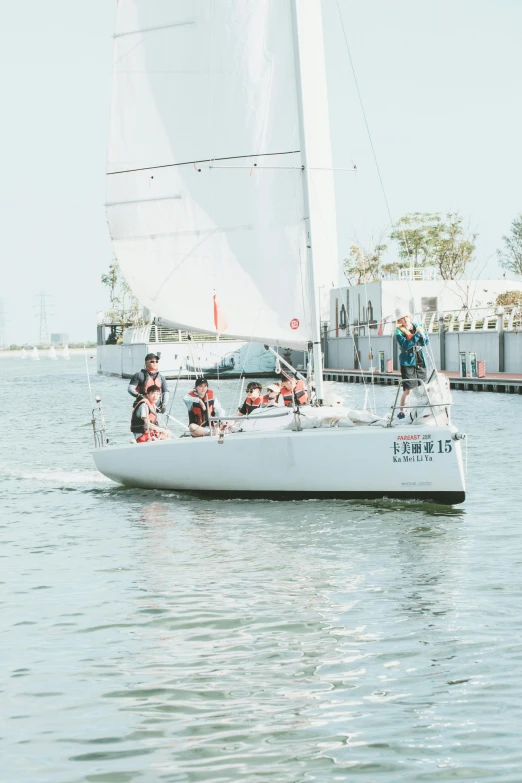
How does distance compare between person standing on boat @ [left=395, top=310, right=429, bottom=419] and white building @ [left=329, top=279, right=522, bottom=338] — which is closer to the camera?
person standing on boat @ [left=395, top=310, right=429, bottom=419]

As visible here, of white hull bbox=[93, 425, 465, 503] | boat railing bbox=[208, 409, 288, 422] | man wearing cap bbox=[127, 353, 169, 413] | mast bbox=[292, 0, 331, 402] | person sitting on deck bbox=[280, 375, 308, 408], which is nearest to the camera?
white hull bbox=[93, 425, 465, 503]

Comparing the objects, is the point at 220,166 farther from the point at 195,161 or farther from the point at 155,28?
the point at 155,28

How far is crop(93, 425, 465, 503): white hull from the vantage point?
15.9 m

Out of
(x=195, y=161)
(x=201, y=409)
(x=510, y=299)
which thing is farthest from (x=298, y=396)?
(x=510, y=299)

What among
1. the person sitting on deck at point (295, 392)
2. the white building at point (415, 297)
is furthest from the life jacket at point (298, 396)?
the white building at point (415, 297)

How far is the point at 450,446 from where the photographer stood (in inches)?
621

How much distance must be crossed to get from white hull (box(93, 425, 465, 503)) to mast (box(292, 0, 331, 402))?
126 cm

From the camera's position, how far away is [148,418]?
61.2 feet

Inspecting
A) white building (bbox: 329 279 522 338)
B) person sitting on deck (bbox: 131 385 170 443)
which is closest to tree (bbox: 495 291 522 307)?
white building (bbox: 329 279 522 338)

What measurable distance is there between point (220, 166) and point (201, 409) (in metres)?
3.81

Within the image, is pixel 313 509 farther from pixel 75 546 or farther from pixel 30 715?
pixel 30 715

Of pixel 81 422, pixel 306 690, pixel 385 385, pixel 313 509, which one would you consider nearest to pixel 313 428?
pixel 313 509

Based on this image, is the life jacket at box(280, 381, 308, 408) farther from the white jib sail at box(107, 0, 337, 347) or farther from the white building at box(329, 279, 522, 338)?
the white building at box(329, 279, 522, 338)

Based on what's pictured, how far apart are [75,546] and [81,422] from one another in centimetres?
2807
